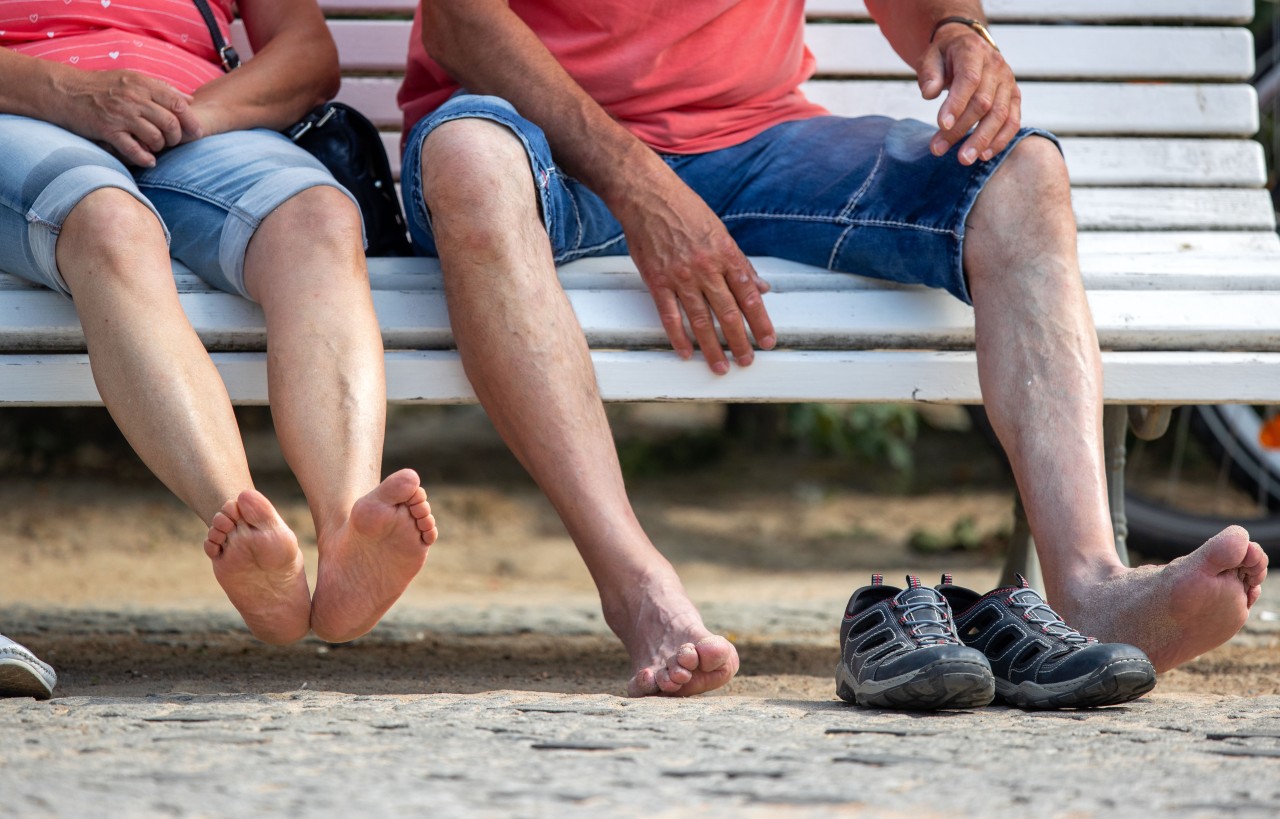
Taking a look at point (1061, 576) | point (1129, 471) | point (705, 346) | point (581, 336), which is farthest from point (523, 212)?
point (1129, 471)

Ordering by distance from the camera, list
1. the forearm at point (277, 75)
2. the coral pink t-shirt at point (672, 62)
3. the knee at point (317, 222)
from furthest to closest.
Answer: the coral pink t-shirt at point (672, 62), the forearm at point (277, 75), the knee at point (317, 222)

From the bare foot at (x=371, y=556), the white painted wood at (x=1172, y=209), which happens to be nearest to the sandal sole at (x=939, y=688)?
the bare foot at (x=371, y=556)

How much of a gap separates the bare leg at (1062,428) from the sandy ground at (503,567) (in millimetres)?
532

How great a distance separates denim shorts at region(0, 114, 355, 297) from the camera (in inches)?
64.6

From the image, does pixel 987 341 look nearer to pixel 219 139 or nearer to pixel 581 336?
pixel 581 336

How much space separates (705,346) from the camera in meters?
1.76

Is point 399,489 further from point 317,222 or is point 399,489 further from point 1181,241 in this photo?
point 1181,241

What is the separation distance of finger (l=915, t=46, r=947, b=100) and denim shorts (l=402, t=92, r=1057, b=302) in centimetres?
7

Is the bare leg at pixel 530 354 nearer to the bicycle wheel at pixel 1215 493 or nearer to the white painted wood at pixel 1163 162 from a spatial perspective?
the white painted wood at pixel 1163 162

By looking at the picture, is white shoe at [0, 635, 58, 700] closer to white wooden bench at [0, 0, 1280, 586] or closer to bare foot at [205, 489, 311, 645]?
bare foot at [205, 489, 311, 645]

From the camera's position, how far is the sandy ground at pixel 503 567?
2.19 metres

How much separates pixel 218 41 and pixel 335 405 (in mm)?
819

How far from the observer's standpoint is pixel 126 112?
5.85ft

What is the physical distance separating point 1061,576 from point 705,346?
0.53 metres
